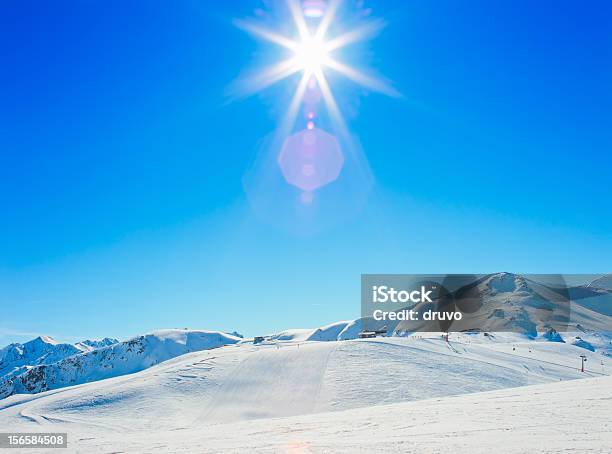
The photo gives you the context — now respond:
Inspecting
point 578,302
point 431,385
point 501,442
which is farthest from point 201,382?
point 578,302

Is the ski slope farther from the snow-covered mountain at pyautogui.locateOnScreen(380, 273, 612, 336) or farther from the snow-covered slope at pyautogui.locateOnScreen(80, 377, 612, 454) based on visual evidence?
the snow-covered mountain at pyautogui.locateOnScreen(380, 273, 612, 336)

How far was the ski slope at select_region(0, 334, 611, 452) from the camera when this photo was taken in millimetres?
36812

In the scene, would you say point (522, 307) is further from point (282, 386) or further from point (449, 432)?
point (449, 432)

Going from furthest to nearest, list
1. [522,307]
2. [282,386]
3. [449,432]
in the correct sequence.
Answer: [522,307] < [282,386] < [449,432]

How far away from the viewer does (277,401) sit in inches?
1601

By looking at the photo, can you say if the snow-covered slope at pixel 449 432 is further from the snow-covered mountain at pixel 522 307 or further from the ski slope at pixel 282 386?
the snow-covered mountain at pixel 522 307

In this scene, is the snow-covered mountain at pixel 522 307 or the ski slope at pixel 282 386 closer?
the ski slope at pixel 282 386

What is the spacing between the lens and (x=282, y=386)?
4459cm

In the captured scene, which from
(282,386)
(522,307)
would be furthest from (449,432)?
(522,307)

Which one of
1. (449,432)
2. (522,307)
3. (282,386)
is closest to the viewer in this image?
(449,432)

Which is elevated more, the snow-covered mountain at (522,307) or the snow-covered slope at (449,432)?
the snow-covered mountain at (522,307)

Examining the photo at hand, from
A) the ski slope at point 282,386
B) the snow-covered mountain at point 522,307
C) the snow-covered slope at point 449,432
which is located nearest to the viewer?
the snow-covered slope at point 449,432

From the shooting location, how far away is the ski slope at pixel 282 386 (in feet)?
121

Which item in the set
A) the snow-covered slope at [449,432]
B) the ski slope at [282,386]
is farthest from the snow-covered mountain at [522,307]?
the snow-covered slope at [449,432]
